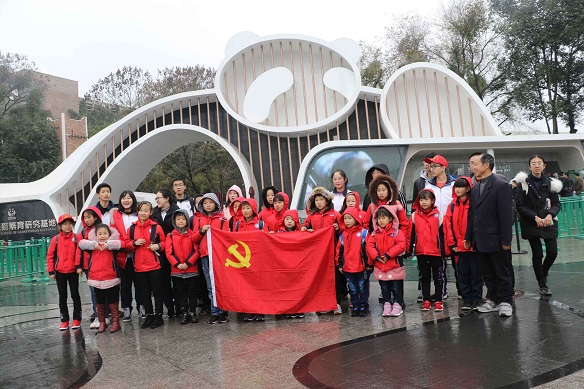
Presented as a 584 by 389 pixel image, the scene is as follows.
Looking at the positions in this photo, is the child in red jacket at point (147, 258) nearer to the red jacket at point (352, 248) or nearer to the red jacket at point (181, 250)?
the red jacket at point (181, 250)

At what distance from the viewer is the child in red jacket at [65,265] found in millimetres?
5602

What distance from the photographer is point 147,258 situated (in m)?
5.56

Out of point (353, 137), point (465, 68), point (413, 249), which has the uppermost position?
point (465, 68)

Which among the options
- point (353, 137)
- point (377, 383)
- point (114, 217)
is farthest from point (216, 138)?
point (377, 383)

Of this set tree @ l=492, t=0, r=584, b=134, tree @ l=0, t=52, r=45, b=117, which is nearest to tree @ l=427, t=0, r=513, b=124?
tree @ l=492, t=0, r=584, b=134

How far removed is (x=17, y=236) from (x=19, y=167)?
719 inches

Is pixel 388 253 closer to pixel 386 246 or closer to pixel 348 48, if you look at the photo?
pixel 386 246

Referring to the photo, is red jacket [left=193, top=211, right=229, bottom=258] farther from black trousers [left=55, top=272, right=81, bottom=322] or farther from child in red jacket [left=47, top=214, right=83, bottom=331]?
black trousers [left=55, top=272, right=81, bottom=322]

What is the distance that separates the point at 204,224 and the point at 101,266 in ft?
3.92

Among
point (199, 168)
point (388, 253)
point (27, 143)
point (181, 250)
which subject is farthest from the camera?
point (27, 143)

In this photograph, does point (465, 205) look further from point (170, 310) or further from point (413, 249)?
point (170, 310)

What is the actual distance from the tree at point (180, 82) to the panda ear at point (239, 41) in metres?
12.9

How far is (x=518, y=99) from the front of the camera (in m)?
24.2

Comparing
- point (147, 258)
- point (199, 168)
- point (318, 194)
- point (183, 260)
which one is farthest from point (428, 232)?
point (199, 168)
